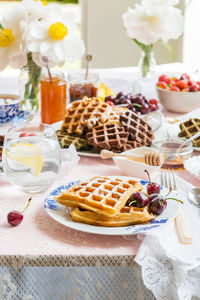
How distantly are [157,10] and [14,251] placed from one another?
5.03 ft

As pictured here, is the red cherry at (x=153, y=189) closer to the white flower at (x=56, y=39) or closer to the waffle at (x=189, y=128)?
the waffle at (x=189, y=128)

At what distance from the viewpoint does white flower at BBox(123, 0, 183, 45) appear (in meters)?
2.24

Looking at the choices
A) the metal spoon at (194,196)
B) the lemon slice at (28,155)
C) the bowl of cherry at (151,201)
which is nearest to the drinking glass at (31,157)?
the lemon slice at (28,155)

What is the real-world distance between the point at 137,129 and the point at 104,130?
0.11m

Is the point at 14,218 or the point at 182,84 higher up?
the point at 182,84

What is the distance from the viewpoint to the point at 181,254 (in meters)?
1.00

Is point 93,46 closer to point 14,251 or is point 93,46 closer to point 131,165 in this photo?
point 131,165

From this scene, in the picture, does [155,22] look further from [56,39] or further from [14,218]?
[14,218]

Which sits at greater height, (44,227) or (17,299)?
(44,227)

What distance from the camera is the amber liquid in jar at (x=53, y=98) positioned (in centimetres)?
187

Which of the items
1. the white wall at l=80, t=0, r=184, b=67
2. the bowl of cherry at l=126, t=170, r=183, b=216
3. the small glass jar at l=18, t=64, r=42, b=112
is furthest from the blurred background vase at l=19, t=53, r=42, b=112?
the white wall at l=80, t=0, r=184, b=67

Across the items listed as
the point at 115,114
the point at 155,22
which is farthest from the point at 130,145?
the point at 155,22

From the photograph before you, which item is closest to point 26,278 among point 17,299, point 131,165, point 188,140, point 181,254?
point 17,299

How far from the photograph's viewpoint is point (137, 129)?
162cm
